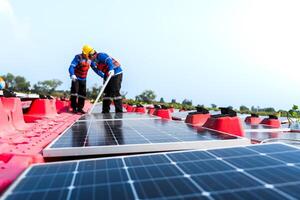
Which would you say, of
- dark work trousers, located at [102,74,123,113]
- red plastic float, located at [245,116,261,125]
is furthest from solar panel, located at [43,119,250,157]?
red plastic float, located at [245,116,261,125]

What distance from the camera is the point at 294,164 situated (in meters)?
2.99

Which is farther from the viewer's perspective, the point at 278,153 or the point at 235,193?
the point at 278,153

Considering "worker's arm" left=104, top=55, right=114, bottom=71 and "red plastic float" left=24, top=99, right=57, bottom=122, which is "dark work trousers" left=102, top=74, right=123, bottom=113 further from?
"red plastic float" left=24, top=99, right=57, bottom=122

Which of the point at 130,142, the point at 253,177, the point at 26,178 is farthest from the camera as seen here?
the point at 130,142

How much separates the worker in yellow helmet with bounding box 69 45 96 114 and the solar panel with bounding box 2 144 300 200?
28.4ft

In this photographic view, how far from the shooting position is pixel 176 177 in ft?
9.13

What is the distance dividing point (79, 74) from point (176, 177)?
10.3m

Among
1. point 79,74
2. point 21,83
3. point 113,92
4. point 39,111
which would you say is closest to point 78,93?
point 79,74

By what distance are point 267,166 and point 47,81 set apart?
Result: 11229 cm

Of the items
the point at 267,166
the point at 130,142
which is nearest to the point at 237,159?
the point at 267,166

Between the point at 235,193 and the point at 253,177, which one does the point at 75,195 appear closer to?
the point at 235,193

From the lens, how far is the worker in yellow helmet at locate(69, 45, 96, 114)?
11688 mm

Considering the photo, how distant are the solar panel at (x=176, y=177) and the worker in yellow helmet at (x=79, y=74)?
8653 millimetres

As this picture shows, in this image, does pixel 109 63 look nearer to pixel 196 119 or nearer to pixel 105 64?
pixel 105 64
